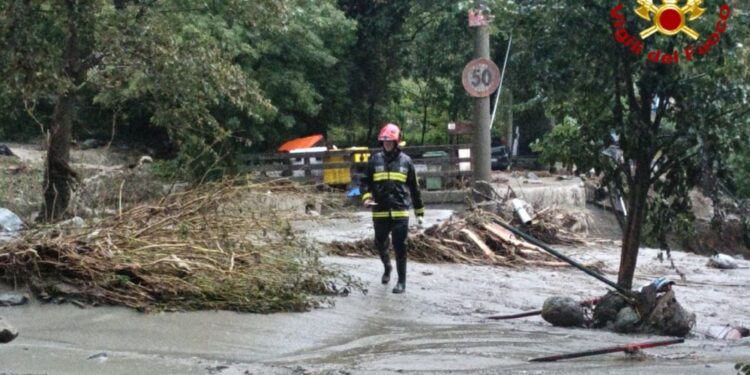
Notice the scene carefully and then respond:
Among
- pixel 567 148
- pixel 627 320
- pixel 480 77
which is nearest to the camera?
pixel 627 320

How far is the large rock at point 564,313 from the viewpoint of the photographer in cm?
1060

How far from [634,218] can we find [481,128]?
8.06 m

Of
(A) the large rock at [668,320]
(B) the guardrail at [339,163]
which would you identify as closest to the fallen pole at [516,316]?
(A) the large rock at [668,320]

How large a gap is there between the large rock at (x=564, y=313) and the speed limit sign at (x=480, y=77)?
305 inches

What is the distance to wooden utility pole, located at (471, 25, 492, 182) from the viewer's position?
18.2 m

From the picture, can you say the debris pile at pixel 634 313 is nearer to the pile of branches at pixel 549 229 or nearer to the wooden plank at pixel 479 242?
the wooden plank at pixel 479 242

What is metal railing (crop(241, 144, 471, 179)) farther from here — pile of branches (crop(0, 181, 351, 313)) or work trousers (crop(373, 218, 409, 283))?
pile of branches (crop(0, 181, 351, 313))

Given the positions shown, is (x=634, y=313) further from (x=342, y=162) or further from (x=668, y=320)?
(x=342, y=162)

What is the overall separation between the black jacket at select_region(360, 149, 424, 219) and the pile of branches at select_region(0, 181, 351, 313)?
1220 mm

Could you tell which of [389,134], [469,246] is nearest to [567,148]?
[389,134]

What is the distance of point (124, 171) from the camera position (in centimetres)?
1269

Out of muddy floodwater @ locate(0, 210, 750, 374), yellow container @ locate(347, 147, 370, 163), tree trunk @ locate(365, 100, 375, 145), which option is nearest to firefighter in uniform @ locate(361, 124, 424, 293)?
muddy floodwater @ locate(0, 210, 750, 374)

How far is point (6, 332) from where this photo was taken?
27.3 feet

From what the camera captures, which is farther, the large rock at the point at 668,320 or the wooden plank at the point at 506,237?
the wooden plank at the point at 506,237
